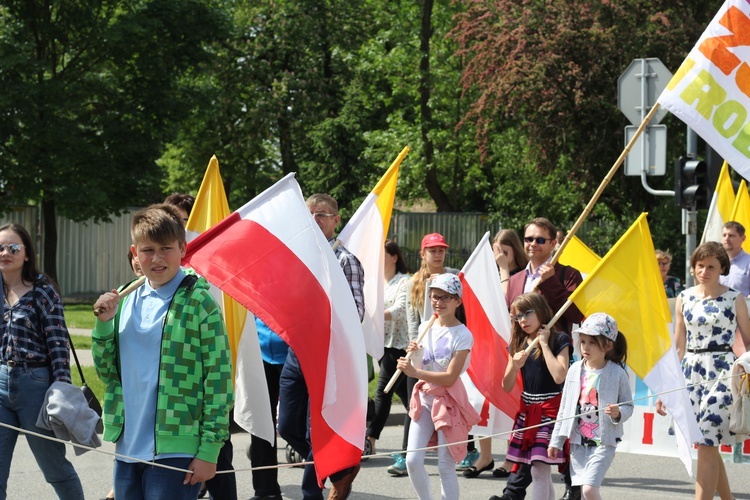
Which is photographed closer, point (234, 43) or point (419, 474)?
point (419, 474)

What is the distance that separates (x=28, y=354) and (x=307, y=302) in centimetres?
160

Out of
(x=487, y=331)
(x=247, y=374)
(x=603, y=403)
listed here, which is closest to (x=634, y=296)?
(x=603, y=403)

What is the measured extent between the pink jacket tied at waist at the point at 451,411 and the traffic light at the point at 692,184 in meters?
6.69

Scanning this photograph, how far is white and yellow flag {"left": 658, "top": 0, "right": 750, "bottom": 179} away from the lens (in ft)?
25.8

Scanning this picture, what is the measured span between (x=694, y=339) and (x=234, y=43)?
34.1 meters

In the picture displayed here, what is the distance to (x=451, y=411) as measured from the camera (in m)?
7.43

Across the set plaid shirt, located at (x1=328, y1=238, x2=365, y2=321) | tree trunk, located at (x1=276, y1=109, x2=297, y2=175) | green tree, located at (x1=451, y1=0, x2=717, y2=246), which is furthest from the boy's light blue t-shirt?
tree trunk, located at (x1=276, y1=109, x2=297, y2=175)

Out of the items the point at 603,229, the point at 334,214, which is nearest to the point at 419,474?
the point at 334,214

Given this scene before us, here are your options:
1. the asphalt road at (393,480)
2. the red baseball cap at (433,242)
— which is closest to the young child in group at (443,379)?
the asphalt road at (393,480)

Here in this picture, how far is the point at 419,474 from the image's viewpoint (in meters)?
7.12

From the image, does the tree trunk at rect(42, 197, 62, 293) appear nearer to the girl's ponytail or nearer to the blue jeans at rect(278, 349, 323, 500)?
the blue jeans at rect(278, 349, 323, 500)

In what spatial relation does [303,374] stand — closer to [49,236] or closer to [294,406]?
[294,406]

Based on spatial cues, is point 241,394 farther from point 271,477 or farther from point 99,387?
point 99,387

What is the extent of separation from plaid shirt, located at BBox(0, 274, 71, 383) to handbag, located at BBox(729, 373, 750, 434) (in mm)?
4080
